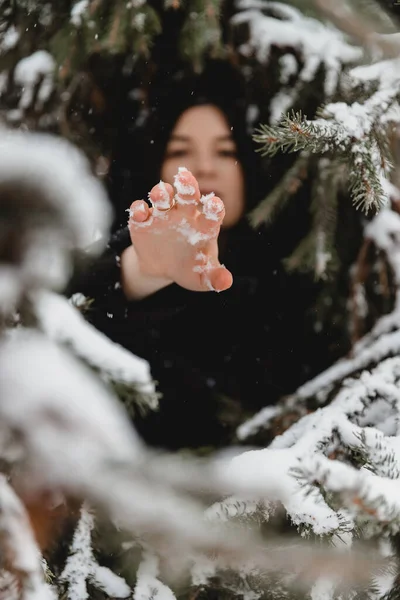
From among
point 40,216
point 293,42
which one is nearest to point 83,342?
point 40,216

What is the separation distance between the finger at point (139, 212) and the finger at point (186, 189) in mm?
61

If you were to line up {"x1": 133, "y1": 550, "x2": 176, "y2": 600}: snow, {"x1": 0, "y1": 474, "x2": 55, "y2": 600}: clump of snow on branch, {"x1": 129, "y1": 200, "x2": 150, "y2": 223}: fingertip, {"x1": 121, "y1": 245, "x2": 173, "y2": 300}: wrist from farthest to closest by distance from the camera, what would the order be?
{"x1": 121, "y1": 245, "x2": 173, "y2": 300}: wrist, {"x1": 133, "y1": 550, "x2": 176, "y2": 600}: snow, {"x1": 129, "y1": 200, "x2": 150, "y2": 223}: fingertip, {"x1": 0, "y1": 474, "x2": 55, "y2": 600}: clump of snow on branch

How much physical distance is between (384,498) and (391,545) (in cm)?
16

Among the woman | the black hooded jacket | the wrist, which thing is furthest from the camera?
the black hooded jacket

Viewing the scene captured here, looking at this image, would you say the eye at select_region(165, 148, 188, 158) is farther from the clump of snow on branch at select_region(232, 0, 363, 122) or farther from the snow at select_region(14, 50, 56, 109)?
the snow at select_region(14, 50, 56, 109)

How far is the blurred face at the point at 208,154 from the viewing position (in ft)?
4.76

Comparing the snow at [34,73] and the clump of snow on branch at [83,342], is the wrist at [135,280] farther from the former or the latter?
the snow at [34,73]

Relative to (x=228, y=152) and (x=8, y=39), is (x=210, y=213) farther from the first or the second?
(x=8, y=39)

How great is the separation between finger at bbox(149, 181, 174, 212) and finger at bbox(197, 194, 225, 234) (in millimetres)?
50

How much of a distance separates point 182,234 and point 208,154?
664 mm

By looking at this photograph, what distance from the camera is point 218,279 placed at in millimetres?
874

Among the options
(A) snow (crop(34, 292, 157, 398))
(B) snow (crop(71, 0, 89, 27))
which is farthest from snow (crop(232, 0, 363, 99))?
(A) snow (crop(34, 292, 157, 398))

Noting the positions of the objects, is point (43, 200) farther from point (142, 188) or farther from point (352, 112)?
point (142, 188)

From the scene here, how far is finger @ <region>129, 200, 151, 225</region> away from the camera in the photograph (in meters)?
0.84
